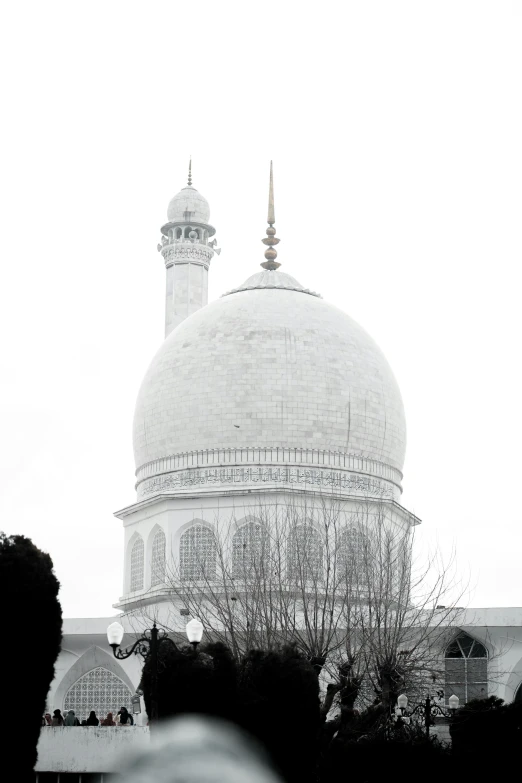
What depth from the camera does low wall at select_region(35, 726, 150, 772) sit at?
896 inches

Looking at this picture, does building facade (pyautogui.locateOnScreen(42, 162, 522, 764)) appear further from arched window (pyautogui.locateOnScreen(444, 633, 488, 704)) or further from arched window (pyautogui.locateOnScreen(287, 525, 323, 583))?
arched window (pyautogui.locateOnScreen(287, 525, 323, 583))

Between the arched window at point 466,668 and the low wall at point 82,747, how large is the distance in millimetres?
12439

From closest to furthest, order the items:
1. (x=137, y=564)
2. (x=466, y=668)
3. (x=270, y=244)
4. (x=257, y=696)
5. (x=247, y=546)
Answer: (x=257, y=696) → (x=466, y=668) → (x=247, y=546) → (x=137, y=564) → (x=270, y=244)

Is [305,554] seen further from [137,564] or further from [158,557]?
[137,564]

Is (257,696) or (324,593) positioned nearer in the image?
(257,696)

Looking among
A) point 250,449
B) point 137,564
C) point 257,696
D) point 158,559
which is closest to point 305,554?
point 250,449

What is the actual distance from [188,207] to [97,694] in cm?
2009

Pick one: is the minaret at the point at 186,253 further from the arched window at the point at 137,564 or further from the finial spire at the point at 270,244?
the arched window at the point at 137,564

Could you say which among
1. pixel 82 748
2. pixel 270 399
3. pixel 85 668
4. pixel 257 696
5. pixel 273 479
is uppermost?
pixel 270 399

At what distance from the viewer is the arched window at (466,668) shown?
110 ft

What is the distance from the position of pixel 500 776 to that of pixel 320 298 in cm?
1870

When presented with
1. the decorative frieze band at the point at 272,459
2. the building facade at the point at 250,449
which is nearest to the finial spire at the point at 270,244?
the building facade at the point at 250,449

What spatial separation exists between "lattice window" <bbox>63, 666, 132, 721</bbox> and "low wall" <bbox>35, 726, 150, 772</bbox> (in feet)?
42.3

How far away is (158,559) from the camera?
120 feet
